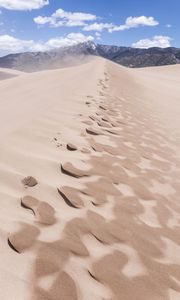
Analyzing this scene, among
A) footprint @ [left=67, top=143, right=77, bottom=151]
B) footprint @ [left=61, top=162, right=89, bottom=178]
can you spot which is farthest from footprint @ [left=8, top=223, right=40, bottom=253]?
footprint @ [left=67, top=143, right=77, bottom=151]

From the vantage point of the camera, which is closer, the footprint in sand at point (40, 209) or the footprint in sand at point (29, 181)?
the footprint in sand at point (40, 209)

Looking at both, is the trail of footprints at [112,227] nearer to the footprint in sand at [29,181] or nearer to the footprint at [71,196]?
the footprint at [71,196]

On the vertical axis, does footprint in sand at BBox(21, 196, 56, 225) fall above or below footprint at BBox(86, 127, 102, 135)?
above

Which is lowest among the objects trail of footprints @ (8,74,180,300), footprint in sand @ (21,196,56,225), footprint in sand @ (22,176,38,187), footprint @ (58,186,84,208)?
trail of footprints @ (8,74,180,300)

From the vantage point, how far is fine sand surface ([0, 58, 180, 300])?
2262mm

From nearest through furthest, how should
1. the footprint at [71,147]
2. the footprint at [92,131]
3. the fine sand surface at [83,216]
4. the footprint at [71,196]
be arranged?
the fine sand surface at [83,216]
the footprint at [71,196]
the footprint at [71,147]
the footprint at [92,131]

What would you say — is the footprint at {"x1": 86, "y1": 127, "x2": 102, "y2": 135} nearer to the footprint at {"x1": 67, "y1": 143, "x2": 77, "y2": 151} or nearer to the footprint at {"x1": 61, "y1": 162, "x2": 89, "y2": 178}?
the footprint at {"x1": 67, "y1": 143, "x2": 77, "y2": 151}

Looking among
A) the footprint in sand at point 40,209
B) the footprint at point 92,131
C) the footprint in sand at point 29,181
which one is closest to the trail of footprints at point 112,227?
the footprint in sand at point 40,209

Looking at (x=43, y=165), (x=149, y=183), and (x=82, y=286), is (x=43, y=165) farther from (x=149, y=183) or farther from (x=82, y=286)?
(x=82, y=286)

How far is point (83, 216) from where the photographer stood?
119 inches

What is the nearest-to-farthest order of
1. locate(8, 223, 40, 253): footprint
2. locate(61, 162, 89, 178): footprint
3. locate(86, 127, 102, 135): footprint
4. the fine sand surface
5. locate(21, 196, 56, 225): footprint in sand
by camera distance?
the fine sand surface < locate(8, 223, 40, 253): footprint < locate(21, 196, 56, 225): footprint in sand < locate(61, 162, 89, 178): footprint < locate(86, 127, 102, 135): footprint

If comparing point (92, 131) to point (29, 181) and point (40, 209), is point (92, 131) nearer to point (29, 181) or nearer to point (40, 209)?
point (29, 181)

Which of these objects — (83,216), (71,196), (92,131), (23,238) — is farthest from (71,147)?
(23,238)

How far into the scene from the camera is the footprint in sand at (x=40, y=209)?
280 centimetres
